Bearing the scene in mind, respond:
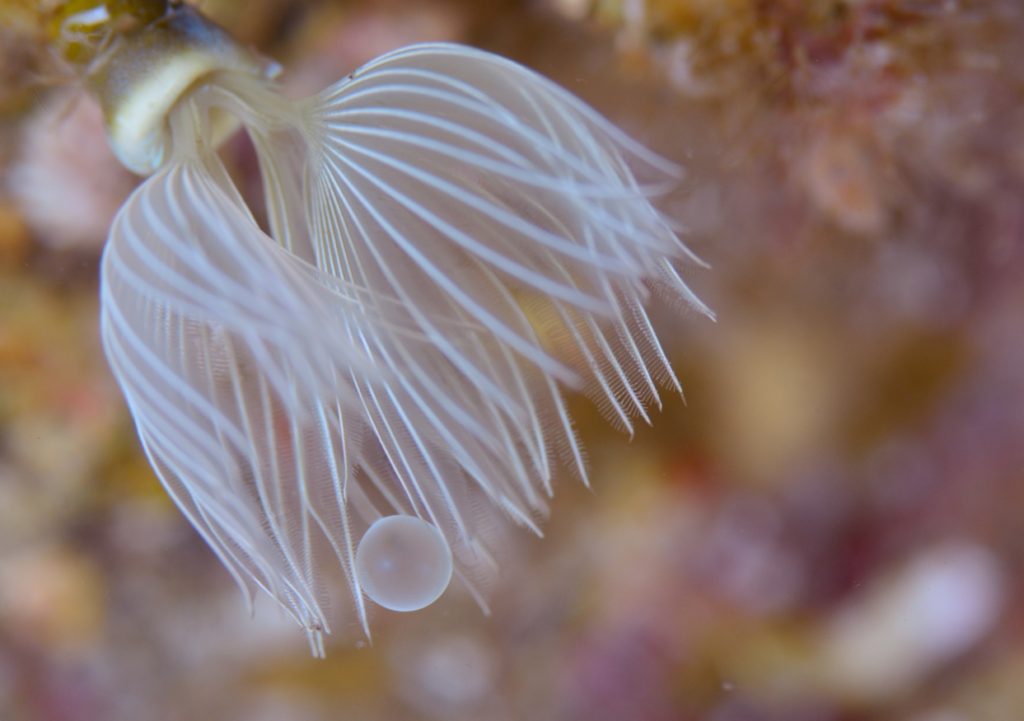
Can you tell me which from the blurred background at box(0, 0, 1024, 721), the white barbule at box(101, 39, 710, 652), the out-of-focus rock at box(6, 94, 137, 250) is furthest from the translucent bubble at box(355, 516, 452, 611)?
the out-of-focus rock at box(6, 94, 137, 250)

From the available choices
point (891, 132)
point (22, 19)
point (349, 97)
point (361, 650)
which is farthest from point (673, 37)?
point (361, 650)

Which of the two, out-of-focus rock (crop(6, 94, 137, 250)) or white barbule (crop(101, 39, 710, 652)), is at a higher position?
white barbule (crop(101, 39, 710, 652))

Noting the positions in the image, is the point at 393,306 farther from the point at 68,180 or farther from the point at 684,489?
the point at 684,489

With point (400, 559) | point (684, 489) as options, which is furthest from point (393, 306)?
point (684, 489)

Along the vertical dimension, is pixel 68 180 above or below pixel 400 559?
below

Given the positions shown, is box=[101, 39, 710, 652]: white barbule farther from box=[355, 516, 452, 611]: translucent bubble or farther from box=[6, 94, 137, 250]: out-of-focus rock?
box=[6, 94, 137, 250]: out-of-focus rock

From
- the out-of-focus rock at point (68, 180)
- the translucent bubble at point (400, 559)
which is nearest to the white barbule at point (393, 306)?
the translucent bubble at point (400, 559)
